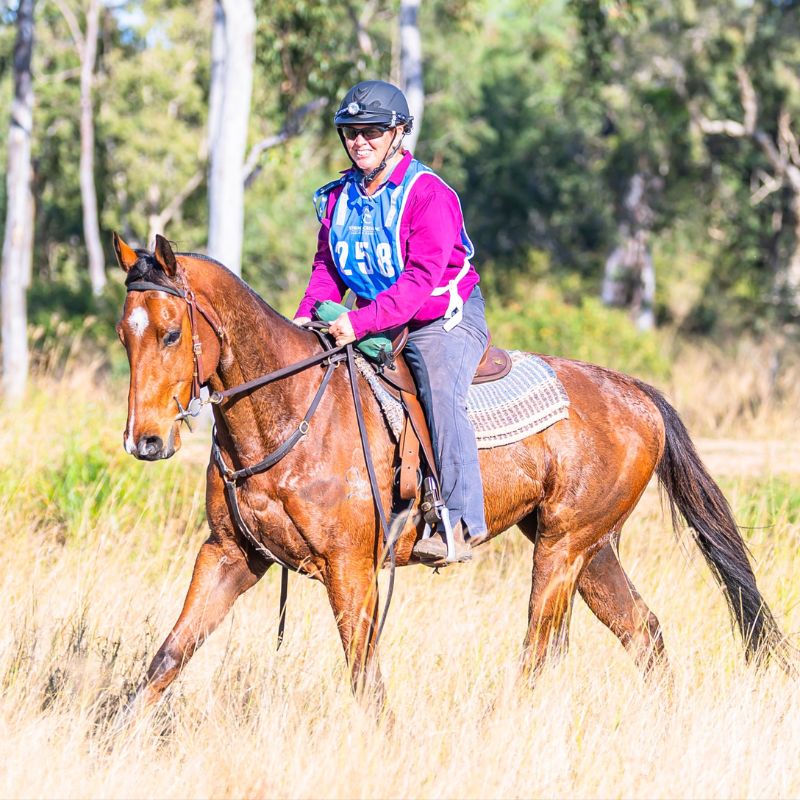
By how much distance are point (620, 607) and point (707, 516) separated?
721 millimetres

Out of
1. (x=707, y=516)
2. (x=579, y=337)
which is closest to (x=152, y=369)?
(x=707, y=516)

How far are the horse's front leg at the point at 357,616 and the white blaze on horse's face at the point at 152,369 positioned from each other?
90 centimetres

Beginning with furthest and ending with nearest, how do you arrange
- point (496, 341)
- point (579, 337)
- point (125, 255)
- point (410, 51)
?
point (579, 337)
point (496, 341)
point (410, 51)
point (125, 255)

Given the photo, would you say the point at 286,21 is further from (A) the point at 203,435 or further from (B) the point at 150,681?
(B) the point at 150,681

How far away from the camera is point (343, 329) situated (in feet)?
15.5

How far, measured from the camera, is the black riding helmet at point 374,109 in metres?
4.79

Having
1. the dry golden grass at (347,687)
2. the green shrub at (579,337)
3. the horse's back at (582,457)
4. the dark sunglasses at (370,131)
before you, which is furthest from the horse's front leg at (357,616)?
the green shrub at (579,337)

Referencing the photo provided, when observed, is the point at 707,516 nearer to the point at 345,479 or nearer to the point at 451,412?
the point at 451,412

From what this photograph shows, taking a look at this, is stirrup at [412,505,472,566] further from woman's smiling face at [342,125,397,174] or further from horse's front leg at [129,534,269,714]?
woman's smiling face at [342,125,397,174]

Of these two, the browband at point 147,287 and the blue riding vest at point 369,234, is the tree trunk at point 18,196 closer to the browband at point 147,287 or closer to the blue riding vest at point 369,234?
the blue riding vest at point 369,234

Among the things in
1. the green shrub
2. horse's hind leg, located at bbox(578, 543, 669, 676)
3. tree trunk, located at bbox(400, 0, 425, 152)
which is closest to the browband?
horse's hind leg, located at bbox(578, 543, 669, 676)

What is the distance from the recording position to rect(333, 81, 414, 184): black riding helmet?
4.79m

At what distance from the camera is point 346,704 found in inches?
181

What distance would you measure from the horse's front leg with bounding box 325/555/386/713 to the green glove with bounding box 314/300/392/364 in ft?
2.84
